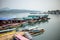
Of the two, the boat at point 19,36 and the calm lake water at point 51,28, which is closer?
the boat at point 19,36

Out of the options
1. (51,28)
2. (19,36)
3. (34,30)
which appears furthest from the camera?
(51,28)

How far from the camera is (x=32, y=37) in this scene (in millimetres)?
1523

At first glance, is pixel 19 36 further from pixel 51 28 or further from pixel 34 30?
pixel 51 28

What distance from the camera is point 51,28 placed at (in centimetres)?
171

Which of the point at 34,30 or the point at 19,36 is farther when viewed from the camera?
the point at 34,30

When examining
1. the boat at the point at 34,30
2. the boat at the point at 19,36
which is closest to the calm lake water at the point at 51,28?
the boat at the point at 34,30

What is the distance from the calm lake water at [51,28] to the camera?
1620 millimetres

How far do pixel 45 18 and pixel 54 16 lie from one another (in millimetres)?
165

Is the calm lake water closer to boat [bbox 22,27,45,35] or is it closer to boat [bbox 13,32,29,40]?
boat [bbox 22,27,45,35]

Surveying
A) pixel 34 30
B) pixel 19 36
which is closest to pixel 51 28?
pixel 34 30

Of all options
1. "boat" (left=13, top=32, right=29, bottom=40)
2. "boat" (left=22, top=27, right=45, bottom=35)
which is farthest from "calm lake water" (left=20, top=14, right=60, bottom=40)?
"boat" (left=13, top=32, right=29, bottom=40)

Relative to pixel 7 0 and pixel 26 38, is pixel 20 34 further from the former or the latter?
pixel 7 0

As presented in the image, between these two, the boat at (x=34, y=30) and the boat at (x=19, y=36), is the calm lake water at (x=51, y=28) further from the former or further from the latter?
the boat at (x=19, y=36)

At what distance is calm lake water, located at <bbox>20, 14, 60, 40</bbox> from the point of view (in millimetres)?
1620
